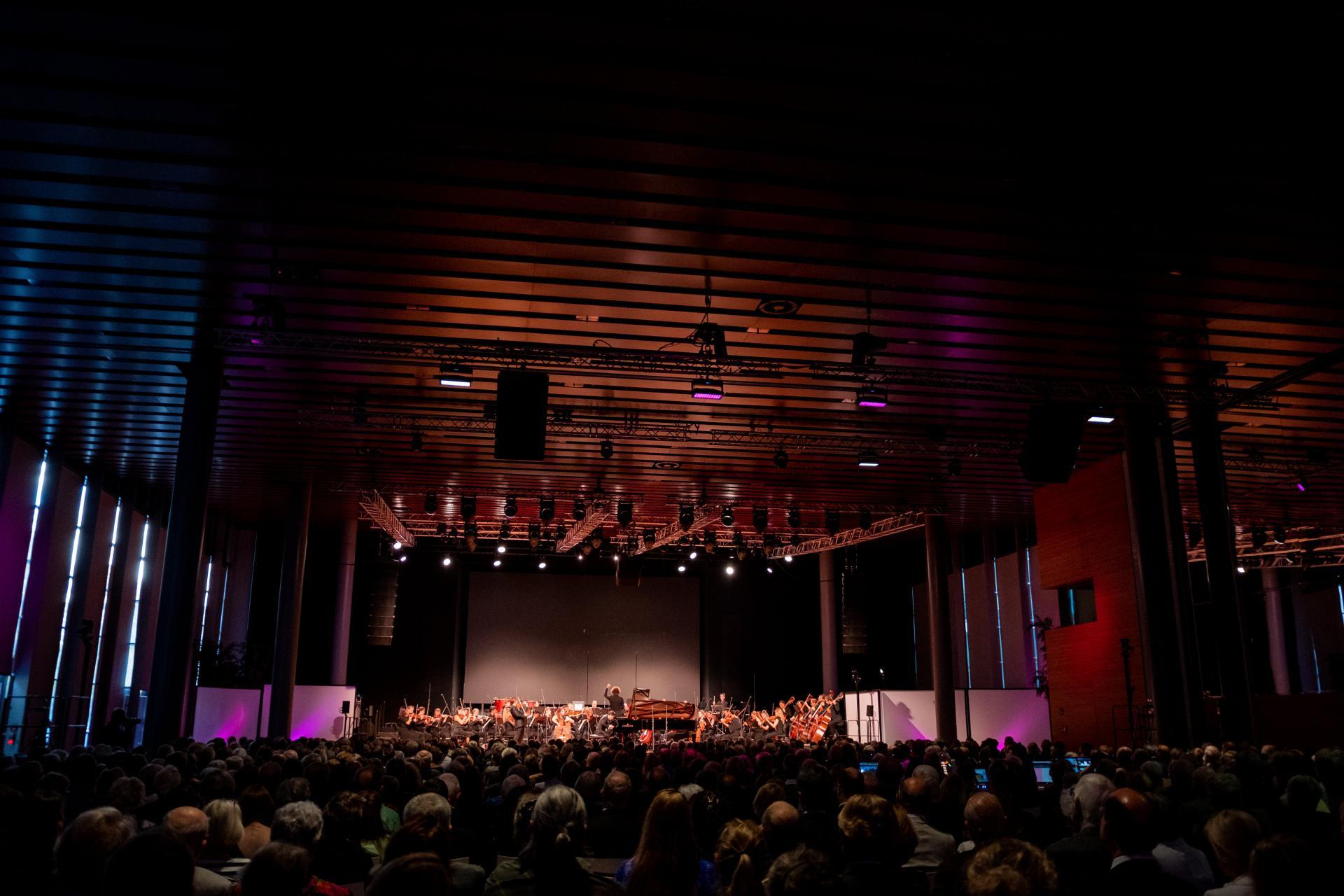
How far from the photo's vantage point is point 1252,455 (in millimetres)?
14828

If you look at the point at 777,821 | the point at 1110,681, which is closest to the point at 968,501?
the point at 1110,681

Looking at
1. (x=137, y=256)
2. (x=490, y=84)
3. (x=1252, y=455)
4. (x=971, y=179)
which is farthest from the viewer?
(x=1252, y=455)

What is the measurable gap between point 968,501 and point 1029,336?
905 cm

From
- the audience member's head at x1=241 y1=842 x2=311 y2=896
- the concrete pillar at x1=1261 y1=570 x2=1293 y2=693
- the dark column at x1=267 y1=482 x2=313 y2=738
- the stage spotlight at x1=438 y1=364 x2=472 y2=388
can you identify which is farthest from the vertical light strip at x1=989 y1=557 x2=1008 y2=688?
the audience member's head at x1=241 y1=842 x2=311 y2=896

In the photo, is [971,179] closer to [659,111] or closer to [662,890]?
[659,111]

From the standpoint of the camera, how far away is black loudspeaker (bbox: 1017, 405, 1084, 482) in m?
11.4

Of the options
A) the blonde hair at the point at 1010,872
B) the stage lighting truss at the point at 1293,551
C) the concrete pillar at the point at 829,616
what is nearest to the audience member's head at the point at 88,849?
the blonde hair at the point at 1010,872

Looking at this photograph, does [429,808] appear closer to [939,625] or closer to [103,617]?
[103,617]

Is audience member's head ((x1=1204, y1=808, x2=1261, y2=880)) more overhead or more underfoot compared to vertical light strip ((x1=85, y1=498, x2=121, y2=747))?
more underfoot

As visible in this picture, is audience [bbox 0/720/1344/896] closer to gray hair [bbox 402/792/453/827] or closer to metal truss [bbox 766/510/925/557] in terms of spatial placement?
gray hair [bbox 402/792/453/827]

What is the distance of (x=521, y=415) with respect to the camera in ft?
34.1

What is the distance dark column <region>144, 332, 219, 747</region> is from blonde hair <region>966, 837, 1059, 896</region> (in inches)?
380

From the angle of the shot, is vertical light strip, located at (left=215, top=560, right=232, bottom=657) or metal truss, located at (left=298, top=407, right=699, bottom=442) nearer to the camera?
metal truss, located at (left=298, top=407, right=699, bottom=442)

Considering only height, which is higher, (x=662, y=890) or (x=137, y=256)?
(x=137, y=256)
